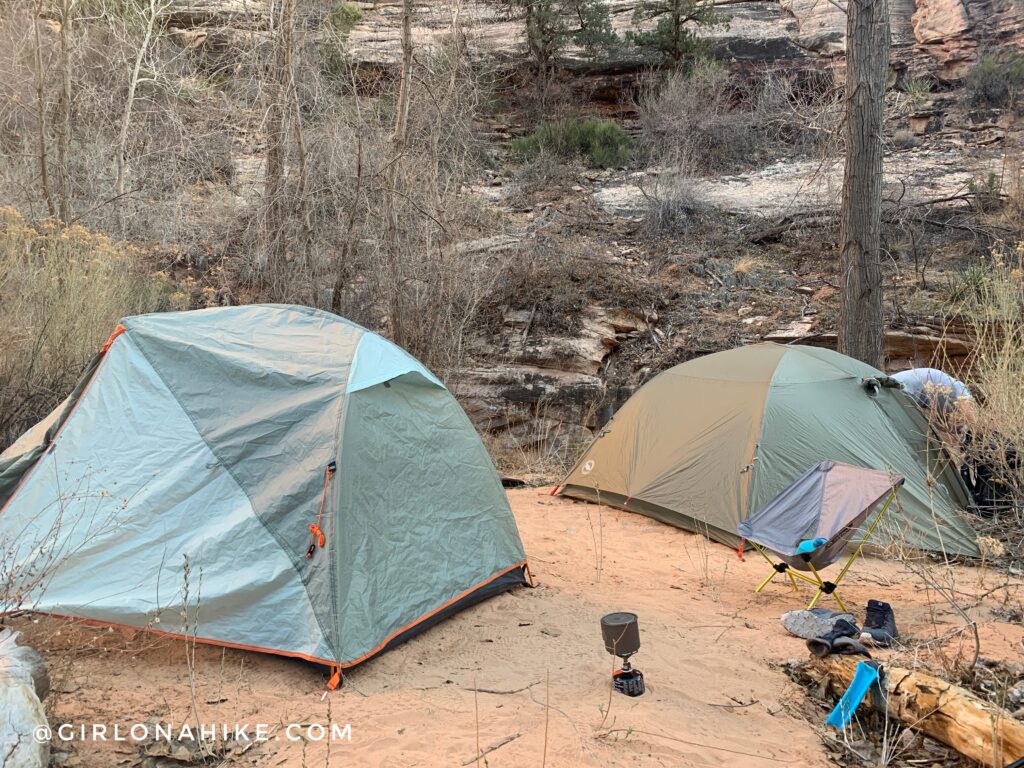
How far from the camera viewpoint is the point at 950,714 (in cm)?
308

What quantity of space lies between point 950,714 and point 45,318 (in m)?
6.91

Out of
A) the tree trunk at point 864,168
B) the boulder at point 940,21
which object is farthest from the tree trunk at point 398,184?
the boulder at point 940,21

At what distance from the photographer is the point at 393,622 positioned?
13.0 ft

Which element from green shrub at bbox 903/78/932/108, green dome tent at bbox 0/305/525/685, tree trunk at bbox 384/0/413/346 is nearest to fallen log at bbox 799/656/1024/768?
green dome tent at bbox 0/305/525/685

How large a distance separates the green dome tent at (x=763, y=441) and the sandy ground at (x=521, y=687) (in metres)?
1.24

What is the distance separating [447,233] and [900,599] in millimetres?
7549

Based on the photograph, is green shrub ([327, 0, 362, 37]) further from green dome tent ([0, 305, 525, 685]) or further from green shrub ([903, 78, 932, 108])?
green dome tent ([0, 305, 525, 685])

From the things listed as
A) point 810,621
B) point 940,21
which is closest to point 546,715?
point 810,621

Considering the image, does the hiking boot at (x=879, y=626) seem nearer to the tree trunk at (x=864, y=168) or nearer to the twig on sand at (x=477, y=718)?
the twig on sand at (x=477, y=718)

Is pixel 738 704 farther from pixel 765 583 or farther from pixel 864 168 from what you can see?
pixel 864 168

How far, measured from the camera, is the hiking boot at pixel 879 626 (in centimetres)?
419

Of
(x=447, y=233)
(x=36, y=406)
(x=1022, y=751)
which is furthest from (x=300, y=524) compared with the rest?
(x=447, y=233)

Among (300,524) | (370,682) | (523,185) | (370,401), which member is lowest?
(370,682)

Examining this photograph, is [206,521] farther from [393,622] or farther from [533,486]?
[533,486]
